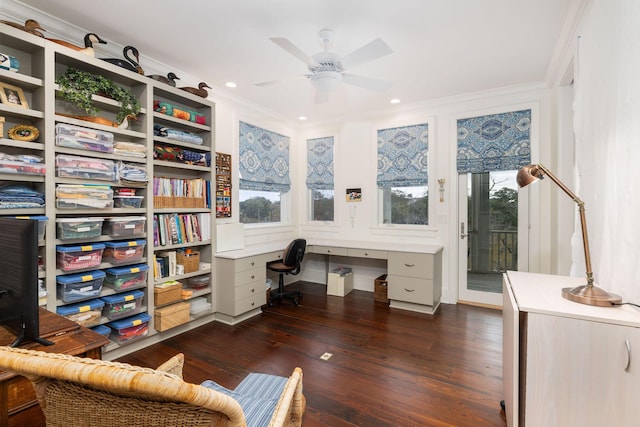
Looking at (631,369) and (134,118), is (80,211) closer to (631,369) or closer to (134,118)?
(134,118)

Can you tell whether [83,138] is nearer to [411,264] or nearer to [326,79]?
[326,79]

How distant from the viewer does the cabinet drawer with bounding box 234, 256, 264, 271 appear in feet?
11.0

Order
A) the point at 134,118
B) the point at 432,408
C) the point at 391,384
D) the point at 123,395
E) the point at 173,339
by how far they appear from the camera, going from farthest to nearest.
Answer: the point at 173,339
the point at 134,118
the point at 391,384
the point at 432,408
the point at 123,395

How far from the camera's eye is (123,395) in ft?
2.15

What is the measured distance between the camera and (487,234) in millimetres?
3967

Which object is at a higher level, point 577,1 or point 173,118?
point 577,1

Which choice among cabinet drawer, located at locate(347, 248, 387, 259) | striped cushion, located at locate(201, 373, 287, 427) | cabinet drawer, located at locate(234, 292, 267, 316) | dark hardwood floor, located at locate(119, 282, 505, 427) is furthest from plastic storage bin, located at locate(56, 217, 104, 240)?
cabinet drawer, located at locate(347, 248, 387, 259)

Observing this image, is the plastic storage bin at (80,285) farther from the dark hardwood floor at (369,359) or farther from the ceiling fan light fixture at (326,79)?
the ceiling fan light fixture at (326,79)

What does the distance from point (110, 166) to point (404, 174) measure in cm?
357


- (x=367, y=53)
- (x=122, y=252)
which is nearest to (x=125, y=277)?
(x=122, y=252)

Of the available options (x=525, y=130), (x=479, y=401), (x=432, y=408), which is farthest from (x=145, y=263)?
(x=525, y=130)

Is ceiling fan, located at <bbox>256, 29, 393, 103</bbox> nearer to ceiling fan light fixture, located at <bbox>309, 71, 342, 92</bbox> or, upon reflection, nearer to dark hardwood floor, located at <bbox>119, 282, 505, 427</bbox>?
ceiling fan light fixture, located at <bbox>309, 71, 342, 92</bbox>

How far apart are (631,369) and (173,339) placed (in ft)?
10.8

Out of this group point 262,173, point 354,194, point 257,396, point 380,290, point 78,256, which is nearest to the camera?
point 257,396
